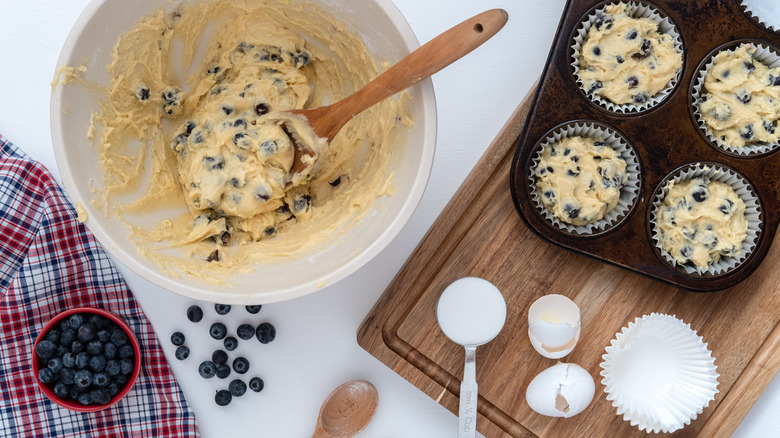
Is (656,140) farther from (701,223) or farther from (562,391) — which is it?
(562,391)

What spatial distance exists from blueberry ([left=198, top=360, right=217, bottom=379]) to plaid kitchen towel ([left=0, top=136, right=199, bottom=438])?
0.12 metres

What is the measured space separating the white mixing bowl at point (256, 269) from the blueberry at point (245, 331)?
0.42 meters

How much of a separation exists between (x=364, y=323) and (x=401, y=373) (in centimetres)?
22

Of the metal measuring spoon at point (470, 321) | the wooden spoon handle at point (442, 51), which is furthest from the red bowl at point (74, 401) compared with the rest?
the wooden spoon handle at point (442, 51)

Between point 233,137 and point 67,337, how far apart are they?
92 cm

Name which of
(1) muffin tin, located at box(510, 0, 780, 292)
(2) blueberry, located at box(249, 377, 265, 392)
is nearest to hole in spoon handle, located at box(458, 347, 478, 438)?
(1) muffin tin, located at box(510, 0, 780, 292)

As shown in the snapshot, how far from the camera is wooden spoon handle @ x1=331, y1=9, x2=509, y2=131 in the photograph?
5.88 ft

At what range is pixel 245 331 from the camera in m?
2.43

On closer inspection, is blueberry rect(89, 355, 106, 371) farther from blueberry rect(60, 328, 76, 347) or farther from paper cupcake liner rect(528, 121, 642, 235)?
paper cupcake liner rect(528, 121, 642, 235)

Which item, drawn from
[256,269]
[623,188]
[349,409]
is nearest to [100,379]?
[256,269]

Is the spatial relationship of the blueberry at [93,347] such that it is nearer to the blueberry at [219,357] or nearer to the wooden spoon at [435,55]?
the blueberry at [219,357]

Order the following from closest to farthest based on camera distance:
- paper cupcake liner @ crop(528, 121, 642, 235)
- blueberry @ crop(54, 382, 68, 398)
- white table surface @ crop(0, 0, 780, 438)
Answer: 1. paper cupcake liner @ crop(528, 121, 642, 235)
2. blueberry @ crop(54, 382, 68, 398)
3. white table surface @ crop(0, 0, 780, 438)

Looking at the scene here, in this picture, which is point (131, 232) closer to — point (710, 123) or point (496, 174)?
point (496, 174)

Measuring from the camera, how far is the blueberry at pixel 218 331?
8.00 feet
